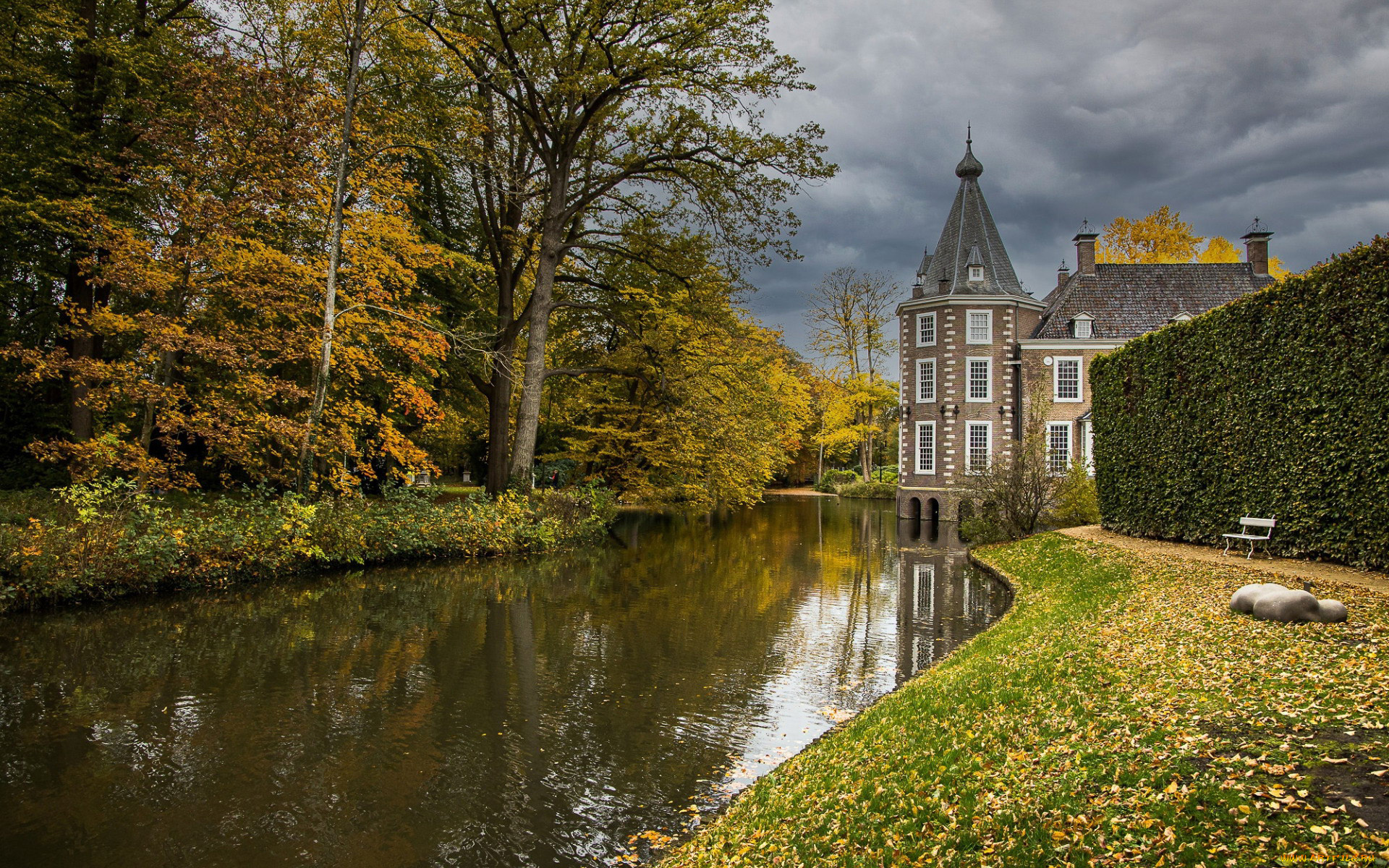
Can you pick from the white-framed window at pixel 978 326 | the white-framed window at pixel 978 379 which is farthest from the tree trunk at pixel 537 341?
the white-framed window at pixel 978 379

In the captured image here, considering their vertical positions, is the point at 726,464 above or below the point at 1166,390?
below

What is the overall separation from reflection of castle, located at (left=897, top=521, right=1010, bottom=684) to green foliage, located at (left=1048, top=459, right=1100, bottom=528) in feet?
10.8

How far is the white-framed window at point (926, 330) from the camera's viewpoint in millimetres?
30297

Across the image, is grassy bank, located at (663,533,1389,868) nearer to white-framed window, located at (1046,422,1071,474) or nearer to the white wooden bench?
the white wooden bench

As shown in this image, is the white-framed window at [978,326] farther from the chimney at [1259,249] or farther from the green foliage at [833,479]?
the green foliage at [833,479]

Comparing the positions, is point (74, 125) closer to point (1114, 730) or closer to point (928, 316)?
point (1114, 730)

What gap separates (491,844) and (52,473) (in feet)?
67.7

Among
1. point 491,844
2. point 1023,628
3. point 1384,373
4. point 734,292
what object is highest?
point 734,292

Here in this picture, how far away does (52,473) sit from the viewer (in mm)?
18328

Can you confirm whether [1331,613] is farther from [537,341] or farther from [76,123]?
[76,123]

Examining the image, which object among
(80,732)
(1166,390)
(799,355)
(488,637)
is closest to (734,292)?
(1166,390)

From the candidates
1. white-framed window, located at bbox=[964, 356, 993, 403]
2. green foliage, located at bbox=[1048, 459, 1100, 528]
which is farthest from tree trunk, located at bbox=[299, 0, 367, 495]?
white-framed window, located at bbox=[964, 356, 993, 403]

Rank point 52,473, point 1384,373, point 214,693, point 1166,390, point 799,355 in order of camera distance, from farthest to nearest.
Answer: point 799,355, point 52,473, point 1166,390, point 1384,373, point 214,693

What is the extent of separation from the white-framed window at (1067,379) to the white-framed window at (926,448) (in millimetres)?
5033
